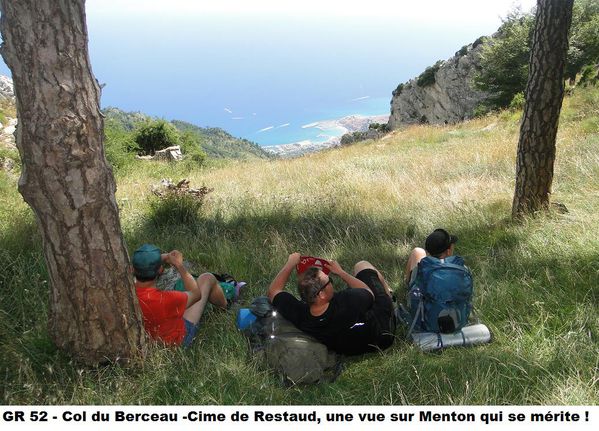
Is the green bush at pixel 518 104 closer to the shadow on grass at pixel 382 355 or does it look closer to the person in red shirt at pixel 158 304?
the shadow on grass at pixel 382 355

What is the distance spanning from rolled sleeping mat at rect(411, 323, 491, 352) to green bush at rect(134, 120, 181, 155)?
1898 centimetres

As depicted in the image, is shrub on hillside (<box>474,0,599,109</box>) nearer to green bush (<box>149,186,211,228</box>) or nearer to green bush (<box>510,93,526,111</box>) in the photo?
green bush (<box>510,93,526,111</box>)

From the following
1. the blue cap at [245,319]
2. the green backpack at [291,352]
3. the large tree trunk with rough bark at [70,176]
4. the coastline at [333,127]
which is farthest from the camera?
the coastline at [333,127]

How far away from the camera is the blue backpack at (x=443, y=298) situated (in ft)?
9.94

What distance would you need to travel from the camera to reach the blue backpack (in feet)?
9.94

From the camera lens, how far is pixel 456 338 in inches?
119

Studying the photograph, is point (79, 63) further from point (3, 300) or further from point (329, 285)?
point (3, 300)

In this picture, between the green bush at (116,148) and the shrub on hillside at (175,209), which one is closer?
the shrub on hillside at (175,209)

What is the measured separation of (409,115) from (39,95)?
1692 inches

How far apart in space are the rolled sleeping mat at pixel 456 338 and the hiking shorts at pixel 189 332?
1598 mm

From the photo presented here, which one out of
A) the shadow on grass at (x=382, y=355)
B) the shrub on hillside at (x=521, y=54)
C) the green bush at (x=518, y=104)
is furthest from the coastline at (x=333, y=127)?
the shadow on grass at (x=382, y=355)

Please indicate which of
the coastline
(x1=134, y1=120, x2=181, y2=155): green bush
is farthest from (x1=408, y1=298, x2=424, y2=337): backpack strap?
the coastline

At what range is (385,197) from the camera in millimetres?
6402
